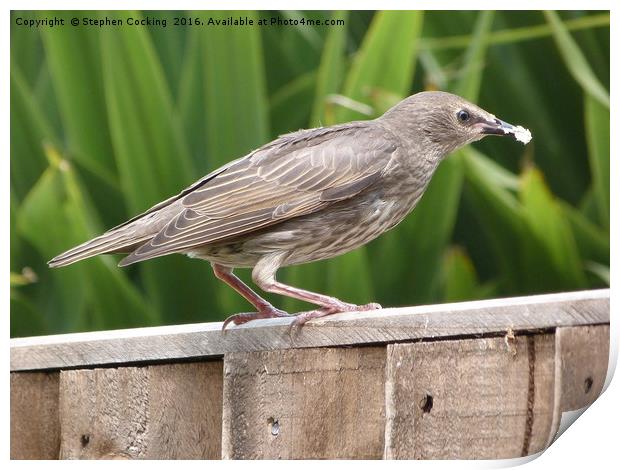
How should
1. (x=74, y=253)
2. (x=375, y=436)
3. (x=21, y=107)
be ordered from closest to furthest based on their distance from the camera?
1. (x=375, y=436)
2. (x=74, y=253)
3. (x=21, y=107)

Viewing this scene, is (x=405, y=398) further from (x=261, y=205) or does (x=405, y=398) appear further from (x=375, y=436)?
(x=261, y=205)

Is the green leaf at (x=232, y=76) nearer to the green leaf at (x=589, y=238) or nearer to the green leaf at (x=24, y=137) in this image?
the green leaf at (x=24, y=137)

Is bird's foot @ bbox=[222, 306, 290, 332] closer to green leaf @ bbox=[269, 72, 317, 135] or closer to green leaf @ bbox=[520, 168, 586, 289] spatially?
green leaf @ bbox=[269, 72, 317, 135]

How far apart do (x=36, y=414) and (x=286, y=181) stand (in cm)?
110

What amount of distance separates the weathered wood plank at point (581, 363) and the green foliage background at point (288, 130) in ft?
1.50

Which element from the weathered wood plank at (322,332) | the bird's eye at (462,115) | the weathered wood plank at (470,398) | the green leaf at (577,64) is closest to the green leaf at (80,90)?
the weathered wood plank at (322,332)

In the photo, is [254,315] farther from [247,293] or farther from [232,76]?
[232,76]

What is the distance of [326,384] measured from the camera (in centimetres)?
350

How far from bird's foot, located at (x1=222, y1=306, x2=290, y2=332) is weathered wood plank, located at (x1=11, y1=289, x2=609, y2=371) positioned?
49 millimetres

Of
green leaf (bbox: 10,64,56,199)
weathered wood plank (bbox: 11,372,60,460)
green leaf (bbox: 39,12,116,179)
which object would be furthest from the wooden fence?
green leaf (bbox: 39,12,116,179)

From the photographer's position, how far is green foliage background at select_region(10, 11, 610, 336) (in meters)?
3.98

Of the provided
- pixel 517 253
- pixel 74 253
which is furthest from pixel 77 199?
pixel 517 253

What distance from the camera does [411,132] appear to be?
4.12m

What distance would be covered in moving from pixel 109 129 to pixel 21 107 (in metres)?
0.31
